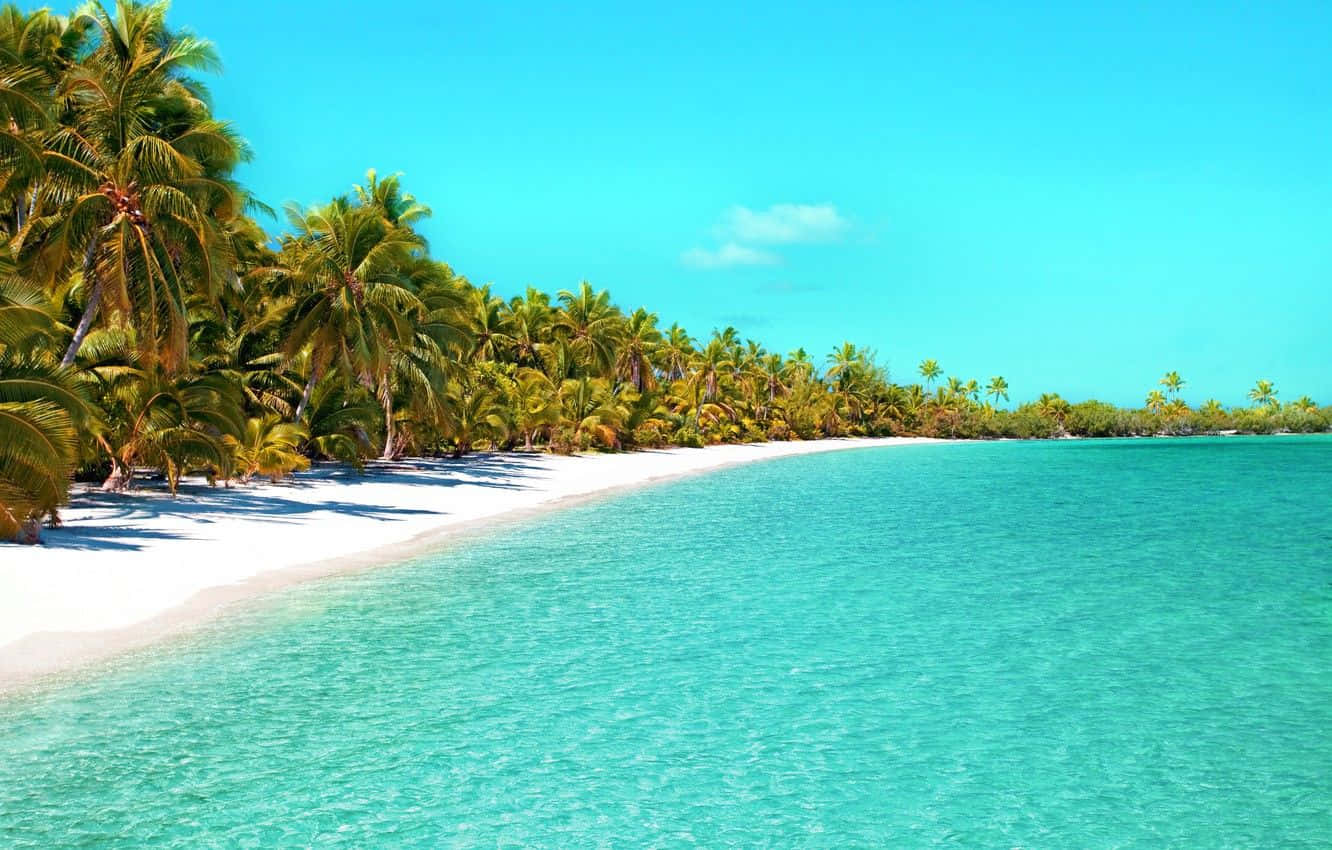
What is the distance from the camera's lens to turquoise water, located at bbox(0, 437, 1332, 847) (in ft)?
19.6

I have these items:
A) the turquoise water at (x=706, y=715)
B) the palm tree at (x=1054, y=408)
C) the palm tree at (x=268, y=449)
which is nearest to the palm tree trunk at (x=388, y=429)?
the palm tree at (x=268, y=449)

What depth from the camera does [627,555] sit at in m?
17.5

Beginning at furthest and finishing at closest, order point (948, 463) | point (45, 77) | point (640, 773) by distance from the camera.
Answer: point (948, 463)
point (45, 77)
point (640, 773)

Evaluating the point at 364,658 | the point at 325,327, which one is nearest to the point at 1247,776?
the point at 364,658

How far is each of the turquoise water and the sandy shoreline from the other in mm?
967

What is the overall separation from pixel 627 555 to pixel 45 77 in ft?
40.3

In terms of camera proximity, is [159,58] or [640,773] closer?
[640,773]

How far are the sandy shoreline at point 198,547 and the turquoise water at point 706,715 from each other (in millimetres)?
967

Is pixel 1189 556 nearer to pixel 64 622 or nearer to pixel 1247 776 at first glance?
pixel 1247 776

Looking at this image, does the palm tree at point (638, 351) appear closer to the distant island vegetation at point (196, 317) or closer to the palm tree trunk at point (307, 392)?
the distant island vegetation at point (196, 317)

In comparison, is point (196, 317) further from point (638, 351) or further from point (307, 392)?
point (638, 351)

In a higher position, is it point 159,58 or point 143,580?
point 159,58

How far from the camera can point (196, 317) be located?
2433 centimetres

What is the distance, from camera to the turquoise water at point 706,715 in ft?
19.6
